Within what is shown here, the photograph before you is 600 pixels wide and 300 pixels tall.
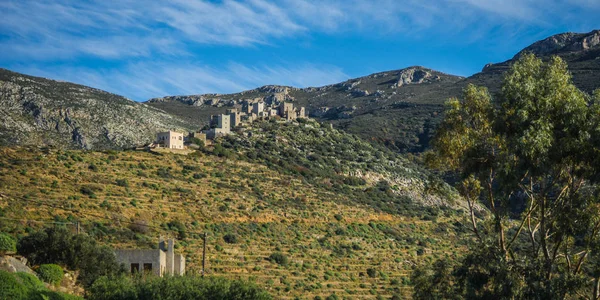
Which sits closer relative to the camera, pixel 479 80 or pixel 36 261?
pixel 36 261

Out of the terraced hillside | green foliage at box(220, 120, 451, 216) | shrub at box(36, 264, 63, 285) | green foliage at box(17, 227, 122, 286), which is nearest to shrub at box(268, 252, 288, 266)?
the terraced hillside

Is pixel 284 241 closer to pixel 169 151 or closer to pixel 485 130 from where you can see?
pixel 169 151

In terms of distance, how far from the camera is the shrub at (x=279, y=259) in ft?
134

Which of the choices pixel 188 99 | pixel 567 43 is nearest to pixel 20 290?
pixel 567 43

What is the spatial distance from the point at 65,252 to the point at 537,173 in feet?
68.9

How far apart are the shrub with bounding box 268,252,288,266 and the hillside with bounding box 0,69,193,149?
3850 cm

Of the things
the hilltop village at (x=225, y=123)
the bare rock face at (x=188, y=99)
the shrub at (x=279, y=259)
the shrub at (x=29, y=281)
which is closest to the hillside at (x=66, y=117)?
the hilltop village at (x=225, y=123)

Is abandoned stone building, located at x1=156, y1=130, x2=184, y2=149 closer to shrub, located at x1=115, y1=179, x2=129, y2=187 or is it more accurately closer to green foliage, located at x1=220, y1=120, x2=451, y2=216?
green foliage, located at x1=220, y1=120, x2=451, y2=216

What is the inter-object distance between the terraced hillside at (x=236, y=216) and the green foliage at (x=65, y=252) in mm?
5335

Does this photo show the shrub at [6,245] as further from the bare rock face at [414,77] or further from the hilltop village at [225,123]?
the bare rock face at [414,77]

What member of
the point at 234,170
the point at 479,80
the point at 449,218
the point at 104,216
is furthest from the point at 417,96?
the point at 104,216

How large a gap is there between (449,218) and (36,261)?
152 feet

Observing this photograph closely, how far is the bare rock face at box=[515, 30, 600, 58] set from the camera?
402 ft

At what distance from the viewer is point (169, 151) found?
58688 millimetres
